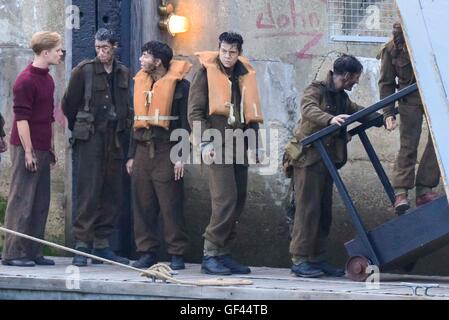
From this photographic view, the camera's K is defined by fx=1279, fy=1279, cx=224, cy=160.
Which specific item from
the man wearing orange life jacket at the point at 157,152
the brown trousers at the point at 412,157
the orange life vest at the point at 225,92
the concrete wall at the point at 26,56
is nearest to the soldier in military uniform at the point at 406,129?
the brown trousers at the point at 412,157

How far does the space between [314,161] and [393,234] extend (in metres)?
0.88

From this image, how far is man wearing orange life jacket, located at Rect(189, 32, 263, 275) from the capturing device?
9.59 metres

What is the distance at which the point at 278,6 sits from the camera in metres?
11.3

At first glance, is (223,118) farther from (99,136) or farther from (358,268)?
(358,268)

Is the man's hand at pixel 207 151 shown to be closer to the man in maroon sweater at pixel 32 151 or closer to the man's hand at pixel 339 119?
the man's hand at pixel 339 119

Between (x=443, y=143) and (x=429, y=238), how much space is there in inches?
35.3

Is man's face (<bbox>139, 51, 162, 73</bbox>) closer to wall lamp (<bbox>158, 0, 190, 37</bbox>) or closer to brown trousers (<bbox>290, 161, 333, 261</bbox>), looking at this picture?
brown trousers (<bbox>290, 161, 333, 261</bbox>)

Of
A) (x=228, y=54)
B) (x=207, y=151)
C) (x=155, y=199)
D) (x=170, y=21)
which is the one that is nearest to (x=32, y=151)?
(x=155, y=199)

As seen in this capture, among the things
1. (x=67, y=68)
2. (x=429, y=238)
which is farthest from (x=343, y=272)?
(x=67, y=68)

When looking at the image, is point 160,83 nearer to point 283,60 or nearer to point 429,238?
point 283,60

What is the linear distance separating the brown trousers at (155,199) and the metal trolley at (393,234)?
1291mm

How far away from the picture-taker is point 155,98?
9914mm

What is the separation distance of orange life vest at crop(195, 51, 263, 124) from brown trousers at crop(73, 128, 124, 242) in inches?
46.9

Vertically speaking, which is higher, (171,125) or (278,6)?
(278,6)
